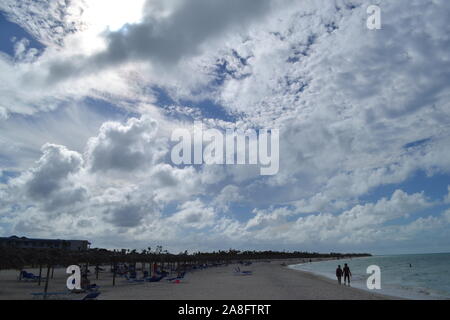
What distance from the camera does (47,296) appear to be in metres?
16.3

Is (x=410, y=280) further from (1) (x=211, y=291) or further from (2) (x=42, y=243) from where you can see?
(2) (x=42, y=243)

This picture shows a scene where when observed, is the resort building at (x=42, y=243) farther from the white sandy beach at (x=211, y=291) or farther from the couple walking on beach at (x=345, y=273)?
the couple walking on beach at (x=345, y=273)

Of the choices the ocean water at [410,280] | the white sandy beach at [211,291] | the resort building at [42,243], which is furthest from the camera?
the resort building at [42,243]

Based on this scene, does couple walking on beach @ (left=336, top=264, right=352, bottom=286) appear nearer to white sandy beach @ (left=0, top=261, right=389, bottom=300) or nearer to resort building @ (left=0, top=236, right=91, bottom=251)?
white sandy beach @ (left=0, top=261, right=389, bottom=300)

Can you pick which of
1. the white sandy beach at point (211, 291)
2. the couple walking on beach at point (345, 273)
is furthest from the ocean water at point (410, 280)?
the white sandy beach at point (211, 291)

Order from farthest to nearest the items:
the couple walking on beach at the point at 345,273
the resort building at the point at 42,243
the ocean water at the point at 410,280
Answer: the resort building at the point at 42,243, the couple walking on beach at the point at 345,273, the ocean water at the point at 410,280

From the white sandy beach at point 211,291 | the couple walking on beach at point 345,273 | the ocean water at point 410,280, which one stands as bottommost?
the ocean water at point 410,280

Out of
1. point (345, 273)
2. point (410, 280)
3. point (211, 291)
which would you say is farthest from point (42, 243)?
point (410, 280)

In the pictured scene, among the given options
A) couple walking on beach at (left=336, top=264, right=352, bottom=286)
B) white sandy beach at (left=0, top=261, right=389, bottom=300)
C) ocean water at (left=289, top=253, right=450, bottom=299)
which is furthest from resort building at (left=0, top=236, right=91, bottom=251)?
couple walking on beach at (left=336, top=264, right=352, bottom=286)

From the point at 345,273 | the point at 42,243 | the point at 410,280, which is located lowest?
the point at 410,280
